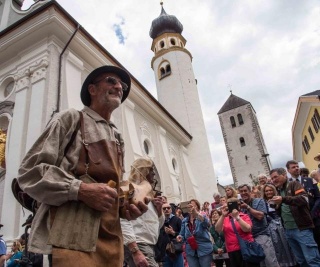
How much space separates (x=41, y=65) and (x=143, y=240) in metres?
Answer: 7.67

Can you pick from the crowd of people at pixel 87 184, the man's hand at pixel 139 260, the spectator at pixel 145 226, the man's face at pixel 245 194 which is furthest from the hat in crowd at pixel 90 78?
the man's face at pixel 245 194

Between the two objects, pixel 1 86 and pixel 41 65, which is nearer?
pixel 41 65

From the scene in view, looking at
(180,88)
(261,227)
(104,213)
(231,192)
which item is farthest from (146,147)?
(104,213)

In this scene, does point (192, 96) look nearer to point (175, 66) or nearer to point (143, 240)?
point (175, 66)

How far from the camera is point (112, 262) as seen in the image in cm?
153

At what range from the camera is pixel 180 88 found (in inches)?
938

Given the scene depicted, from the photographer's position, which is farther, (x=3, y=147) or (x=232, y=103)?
(x=232, y=103)

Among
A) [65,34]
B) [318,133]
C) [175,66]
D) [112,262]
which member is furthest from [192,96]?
[112,262]

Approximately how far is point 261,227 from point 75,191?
4.27 meters

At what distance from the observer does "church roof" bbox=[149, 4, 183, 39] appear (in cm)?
2788

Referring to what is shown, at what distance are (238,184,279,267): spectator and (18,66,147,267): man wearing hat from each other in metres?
3.52

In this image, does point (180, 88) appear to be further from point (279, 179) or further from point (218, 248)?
point (279, 179)

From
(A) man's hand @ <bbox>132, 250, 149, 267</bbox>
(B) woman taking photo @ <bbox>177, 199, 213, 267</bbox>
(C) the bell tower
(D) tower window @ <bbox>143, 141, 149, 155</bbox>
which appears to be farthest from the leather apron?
(C) the bell tower

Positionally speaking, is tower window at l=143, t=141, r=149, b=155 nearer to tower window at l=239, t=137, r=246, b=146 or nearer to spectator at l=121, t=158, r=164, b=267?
spectator at l=121, t=158, r=164, b=267
